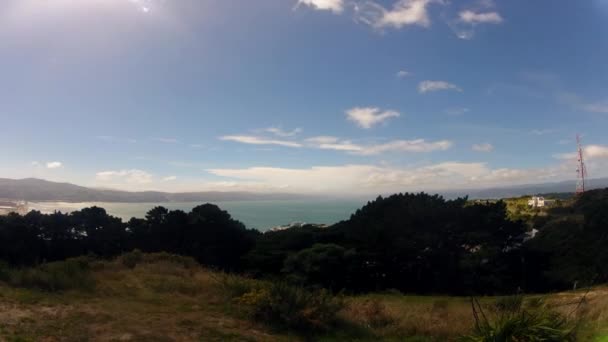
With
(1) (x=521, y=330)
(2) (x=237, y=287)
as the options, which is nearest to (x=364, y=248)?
(2) (x=237, y=287)

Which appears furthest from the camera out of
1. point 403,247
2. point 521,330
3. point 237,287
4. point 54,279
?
point 403,247

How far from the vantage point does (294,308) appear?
6.08m

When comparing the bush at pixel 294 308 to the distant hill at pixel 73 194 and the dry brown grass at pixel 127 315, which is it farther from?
the distant hill at pixel 73 194

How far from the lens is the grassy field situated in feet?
17.0

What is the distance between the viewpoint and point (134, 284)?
903 centimetres

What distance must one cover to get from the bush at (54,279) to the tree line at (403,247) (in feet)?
34.9

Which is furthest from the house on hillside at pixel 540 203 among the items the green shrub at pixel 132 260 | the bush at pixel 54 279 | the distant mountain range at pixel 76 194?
the bush at pixel 54 279

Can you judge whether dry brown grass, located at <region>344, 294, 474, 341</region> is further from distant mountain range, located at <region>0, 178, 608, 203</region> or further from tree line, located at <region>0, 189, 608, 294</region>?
distant mountain range, located at <region>0, 178, 608, 203</region>

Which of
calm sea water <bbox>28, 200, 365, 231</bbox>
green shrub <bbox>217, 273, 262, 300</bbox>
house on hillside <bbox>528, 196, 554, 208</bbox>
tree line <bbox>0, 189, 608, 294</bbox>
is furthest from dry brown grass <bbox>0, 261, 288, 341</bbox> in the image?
house on hillside <bbox>528, 196, 554, 208</bbox>

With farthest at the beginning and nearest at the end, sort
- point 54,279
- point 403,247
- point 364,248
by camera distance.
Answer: point 364,248 → point 403,247 → point 54,279

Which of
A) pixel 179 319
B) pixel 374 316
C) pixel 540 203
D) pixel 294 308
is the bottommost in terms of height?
pixel 374 316

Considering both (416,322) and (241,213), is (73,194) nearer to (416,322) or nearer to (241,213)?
(241,213)

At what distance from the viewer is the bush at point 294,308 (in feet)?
19.6

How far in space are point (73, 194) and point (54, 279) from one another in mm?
64326
